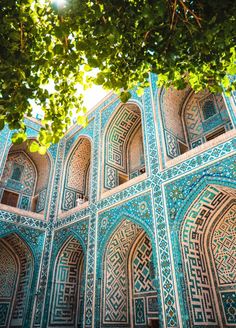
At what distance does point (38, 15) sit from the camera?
3.25 meters

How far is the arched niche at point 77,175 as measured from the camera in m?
10.8

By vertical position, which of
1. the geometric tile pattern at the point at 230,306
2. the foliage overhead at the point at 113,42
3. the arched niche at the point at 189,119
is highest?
the arched niche at the point at 189,119

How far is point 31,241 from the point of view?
952 centimetres

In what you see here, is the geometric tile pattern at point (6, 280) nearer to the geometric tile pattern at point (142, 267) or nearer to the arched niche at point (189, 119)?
the geometric tile pattern at point (142, 267)

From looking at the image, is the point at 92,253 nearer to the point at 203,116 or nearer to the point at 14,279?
the point at 14,279

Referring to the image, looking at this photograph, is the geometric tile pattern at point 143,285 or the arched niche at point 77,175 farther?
the arched niche at point 77,175

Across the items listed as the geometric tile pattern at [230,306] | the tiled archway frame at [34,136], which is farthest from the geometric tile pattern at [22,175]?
the geometric tile pattern at [230,306]

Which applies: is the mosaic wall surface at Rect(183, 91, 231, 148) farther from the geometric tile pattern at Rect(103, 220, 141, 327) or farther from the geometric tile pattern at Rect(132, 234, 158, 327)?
the geometric tile pattern at Rect(132, 234, 158, 327)

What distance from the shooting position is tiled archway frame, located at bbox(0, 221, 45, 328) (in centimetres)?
A: 881

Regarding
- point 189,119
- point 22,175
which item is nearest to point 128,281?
point 189,119

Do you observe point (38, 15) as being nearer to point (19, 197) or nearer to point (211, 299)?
point (211, 299)

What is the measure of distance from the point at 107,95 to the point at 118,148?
7.19 feet

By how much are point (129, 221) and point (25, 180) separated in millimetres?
6362

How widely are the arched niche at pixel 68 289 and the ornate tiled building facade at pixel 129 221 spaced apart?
0.03 metres
